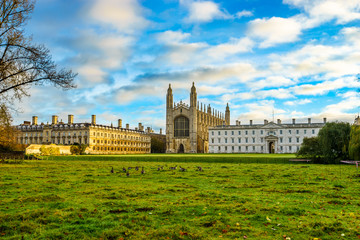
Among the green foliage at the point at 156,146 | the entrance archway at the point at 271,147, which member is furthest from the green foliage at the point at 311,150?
the green foliage at the point at 156,146

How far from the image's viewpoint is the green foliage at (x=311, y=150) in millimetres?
41531

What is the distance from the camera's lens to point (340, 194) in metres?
11.3

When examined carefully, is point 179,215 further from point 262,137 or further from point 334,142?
point 262,137

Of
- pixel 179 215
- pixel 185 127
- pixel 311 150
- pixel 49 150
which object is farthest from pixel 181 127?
pixel 179 215

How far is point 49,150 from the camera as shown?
69000 mm

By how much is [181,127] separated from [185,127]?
5.32 feet

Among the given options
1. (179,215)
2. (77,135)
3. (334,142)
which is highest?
(77,135)

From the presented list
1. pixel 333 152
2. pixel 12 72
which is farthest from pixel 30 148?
pixel 333 152

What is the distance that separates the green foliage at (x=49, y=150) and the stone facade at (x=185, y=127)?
42.4 meters

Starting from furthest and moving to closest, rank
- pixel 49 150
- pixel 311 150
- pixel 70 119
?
1. pixel 70 119
2. pixel 49 150
3. pixel 311 150

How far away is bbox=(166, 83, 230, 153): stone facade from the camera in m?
104

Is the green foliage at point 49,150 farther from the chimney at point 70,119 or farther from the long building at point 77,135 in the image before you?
the chimney at point 70,119

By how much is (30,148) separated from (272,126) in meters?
63.5

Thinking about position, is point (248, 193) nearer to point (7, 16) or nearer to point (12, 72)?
point (12, 72)
